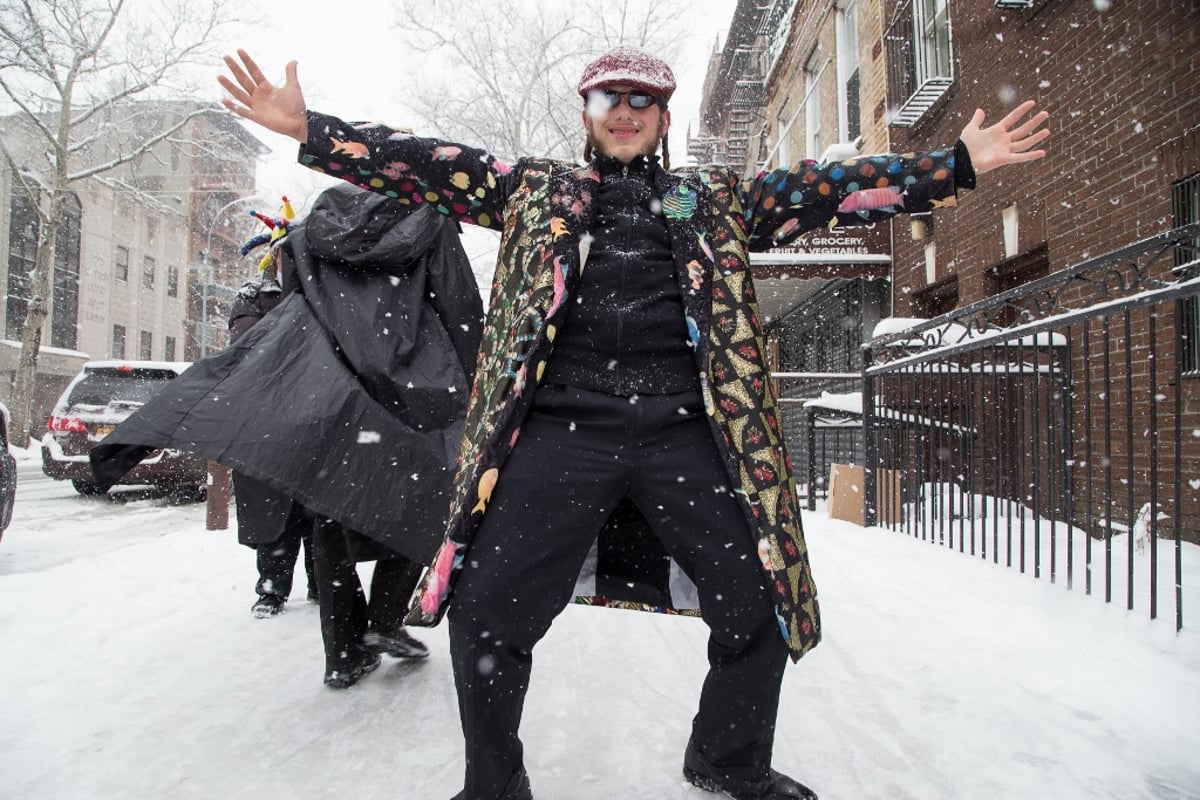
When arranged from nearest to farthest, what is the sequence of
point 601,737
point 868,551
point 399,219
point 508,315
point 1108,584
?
point 508,315, point 601,737, point 399,219, point 1108,584, point 868,551

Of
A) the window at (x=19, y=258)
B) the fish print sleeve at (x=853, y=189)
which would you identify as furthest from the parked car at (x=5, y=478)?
the window at (x=19, y=258)

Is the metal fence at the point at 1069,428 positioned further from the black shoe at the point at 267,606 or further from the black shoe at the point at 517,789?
the black shoe at the point at 267,606

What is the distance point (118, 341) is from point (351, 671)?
38.1 metres

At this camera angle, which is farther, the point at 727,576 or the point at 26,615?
the point at 26,615

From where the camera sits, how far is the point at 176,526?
7562mm

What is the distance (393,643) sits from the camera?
291 cm

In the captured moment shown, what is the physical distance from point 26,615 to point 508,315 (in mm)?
3190

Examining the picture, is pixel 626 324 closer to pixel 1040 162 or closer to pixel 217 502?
pixel 217 502

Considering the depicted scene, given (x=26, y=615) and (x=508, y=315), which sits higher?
(x=508, y=315)

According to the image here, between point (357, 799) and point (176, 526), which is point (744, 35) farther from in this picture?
point (357, 799)

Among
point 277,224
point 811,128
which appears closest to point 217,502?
point 277,224

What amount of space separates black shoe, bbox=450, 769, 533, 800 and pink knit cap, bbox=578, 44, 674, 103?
1.71 m

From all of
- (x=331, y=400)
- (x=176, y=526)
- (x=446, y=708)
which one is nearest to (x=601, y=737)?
(x=446, y=708)

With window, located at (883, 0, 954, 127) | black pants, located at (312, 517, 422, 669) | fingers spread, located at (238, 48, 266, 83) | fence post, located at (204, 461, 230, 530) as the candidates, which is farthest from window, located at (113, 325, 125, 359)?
fingers spread, located at (238, 48, 266, 83)
